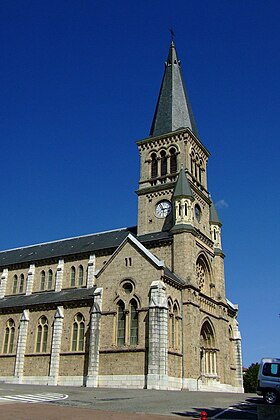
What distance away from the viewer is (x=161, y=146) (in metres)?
49.1

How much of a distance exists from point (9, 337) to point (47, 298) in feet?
17.5

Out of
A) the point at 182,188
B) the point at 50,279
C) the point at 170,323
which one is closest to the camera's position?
the point at 170,323

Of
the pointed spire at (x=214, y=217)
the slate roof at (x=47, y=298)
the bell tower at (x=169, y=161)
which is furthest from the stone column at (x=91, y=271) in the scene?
the pointed spire at (x=214, y=217)

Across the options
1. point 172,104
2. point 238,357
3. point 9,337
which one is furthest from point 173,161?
point 9,337

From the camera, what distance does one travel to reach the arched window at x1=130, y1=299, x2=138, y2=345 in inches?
1356

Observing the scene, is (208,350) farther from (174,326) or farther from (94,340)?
(94,340)

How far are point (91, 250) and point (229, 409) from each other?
2809 centimetres

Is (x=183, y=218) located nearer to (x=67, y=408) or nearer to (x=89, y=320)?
(x=89, y=320)

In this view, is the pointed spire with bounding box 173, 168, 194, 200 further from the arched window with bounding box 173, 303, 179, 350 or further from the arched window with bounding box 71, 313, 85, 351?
the arched window with bounding box 71, 313, 85, 351

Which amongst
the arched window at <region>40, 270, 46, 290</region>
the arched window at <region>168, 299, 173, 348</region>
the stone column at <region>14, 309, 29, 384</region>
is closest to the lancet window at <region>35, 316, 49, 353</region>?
the stone column at <region>14, 309, 29, 384</region>

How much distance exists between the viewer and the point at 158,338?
3259 cm

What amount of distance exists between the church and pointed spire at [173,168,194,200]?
0.36ft

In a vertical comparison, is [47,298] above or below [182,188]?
below

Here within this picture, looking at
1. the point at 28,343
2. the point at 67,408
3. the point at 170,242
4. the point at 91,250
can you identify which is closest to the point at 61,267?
the point at 91,250
